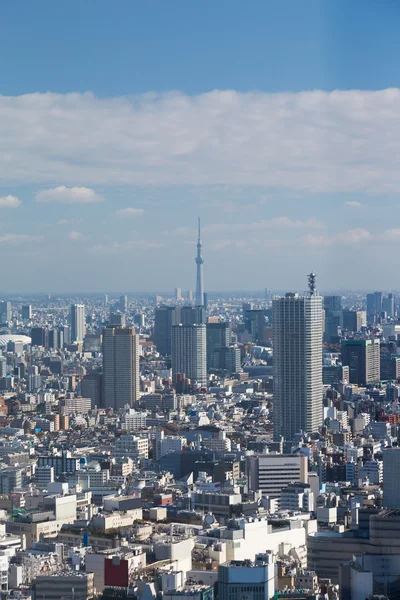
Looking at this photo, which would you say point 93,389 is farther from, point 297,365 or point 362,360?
point 297,365

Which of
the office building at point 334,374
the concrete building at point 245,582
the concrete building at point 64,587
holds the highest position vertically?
the office building at point 334,374

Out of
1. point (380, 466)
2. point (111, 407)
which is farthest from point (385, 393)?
point (380, 466)

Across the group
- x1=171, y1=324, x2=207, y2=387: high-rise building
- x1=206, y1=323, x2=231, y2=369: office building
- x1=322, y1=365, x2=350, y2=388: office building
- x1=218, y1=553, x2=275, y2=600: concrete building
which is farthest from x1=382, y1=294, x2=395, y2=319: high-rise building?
x1=218, y1=553, x2=275, y2=600: concrete building

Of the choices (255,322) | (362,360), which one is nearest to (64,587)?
(362,360)

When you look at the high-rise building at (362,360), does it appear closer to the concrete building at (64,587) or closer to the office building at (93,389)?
the office building at (93,389)

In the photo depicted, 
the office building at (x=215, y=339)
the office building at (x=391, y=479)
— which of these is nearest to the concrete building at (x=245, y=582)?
the office building at (x=391, y=479)

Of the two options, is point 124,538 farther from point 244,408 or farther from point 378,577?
point 244,408

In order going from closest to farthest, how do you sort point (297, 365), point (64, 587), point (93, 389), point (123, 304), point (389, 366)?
1. point (64, 587)
2. point (297, 365)
3. point (93, 389)
4. point (389, 366)
5. point (123, 304)

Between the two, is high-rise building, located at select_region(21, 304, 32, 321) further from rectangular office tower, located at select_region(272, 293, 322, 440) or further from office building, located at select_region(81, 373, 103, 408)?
rectangular office tower, located at select_region(272, 293, 322, 440)
